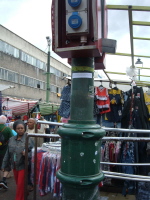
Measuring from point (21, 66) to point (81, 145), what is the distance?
31.2 m

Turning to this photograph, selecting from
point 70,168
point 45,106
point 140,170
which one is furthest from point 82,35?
point 45,106

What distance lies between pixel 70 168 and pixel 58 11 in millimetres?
1439

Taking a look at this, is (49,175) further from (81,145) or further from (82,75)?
(82,75)

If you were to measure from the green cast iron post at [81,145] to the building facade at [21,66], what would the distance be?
22.1 meters

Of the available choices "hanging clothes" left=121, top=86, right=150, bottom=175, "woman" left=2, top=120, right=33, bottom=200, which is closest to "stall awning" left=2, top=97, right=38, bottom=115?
"woman" left=2, top=120, right=33, bottom=200

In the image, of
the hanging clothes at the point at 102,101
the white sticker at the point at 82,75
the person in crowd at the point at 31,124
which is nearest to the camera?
the white sticker at the point at 82,75

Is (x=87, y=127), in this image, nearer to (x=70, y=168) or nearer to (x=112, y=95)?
(x=70, y=168)

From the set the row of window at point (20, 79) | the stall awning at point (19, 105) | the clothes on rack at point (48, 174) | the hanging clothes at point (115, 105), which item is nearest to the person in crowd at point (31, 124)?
the hanging clothes at point (115, 105)

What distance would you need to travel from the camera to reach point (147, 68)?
20.3 ft

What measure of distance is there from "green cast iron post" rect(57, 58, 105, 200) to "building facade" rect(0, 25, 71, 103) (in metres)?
22.1

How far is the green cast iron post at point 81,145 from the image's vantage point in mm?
1928

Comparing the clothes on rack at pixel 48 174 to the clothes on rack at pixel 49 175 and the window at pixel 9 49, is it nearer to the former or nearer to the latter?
the clothes on rack at pixel 49 175

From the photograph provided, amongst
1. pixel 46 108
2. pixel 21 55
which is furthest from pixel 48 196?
pixel 21 55

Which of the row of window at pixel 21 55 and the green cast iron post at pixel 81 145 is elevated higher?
the row of window at pixel 21 55
